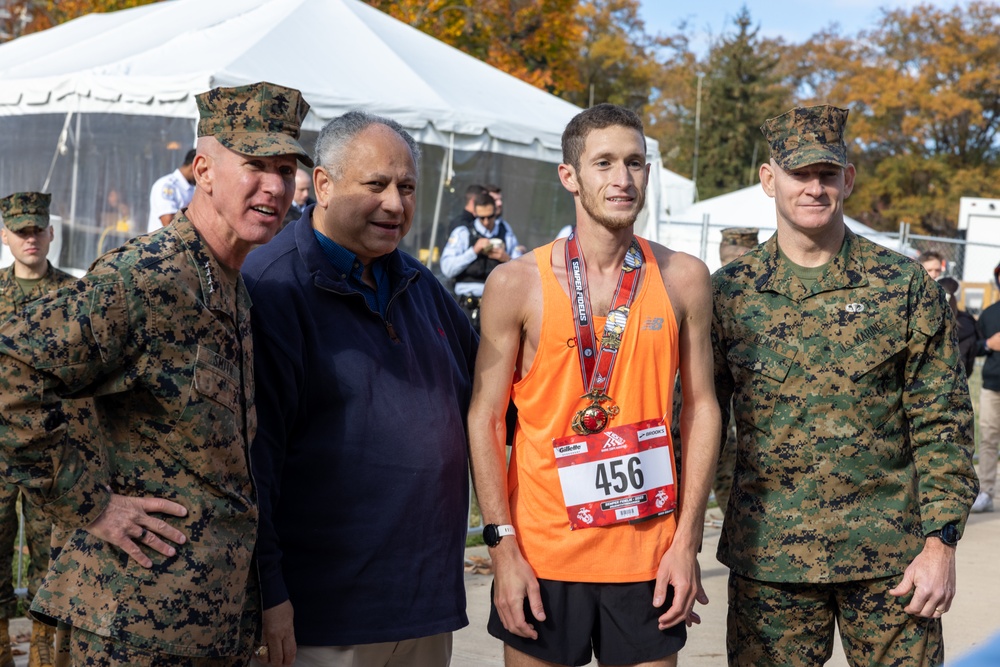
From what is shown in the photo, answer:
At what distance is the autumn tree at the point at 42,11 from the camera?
24958mm

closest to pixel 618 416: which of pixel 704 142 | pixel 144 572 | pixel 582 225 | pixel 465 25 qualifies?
pixel 582 225

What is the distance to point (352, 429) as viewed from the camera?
2936mm

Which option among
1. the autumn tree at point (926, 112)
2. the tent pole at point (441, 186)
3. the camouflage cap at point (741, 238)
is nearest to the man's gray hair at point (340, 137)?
the camouflage cap at point (741, 238)

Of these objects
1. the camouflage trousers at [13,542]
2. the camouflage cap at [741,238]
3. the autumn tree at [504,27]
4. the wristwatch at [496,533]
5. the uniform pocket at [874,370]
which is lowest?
the camouflage trousers at [13,542]

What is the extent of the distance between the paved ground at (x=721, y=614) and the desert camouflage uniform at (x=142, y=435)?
2.66m

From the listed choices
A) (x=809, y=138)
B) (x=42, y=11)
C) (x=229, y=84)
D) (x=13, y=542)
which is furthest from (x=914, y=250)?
(x=42, y=11)

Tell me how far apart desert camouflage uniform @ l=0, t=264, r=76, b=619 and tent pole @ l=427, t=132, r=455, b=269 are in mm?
6537

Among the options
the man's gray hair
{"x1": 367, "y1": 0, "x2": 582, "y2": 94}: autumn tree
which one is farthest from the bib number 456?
{"x1": 367, "y1": 0, "x2": 582, "y2": 94}: autumn tree

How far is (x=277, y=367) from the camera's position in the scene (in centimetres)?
283

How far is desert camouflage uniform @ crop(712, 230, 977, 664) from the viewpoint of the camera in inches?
130

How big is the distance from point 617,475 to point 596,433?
0.13 m

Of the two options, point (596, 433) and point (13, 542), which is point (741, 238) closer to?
point (596, 433)

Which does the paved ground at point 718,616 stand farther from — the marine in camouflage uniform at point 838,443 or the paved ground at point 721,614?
the marine in camouflage uniform at point 838,443

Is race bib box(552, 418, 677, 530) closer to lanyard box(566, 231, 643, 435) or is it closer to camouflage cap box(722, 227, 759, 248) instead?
lanyard box(566, 231, 643, 435)
